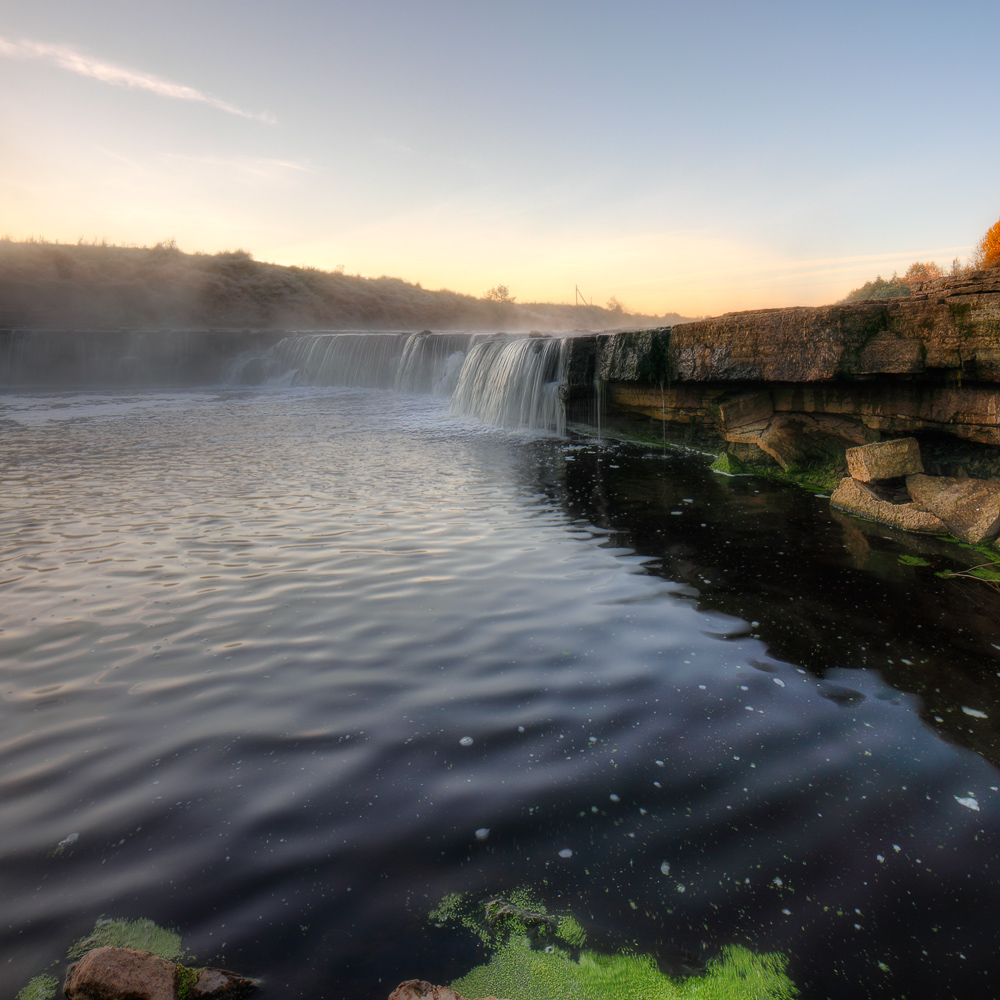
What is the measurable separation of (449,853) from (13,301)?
4397 cm

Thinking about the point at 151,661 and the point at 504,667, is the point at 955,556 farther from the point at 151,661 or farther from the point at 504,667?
the point at 151,661

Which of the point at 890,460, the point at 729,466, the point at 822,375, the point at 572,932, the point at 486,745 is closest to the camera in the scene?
the point at 572,932

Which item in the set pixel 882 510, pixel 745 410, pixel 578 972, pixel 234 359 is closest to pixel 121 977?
pixel 578 972

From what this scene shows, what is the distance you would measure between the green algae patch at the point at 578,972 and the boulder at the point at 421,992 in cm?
15

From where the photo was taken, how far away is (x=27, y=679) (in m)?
3.04

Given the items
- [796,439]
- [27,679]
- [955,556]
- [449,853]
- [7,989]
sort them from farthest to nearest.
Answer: [796,439]
[955,556]
[27,679]
[449,853]
[7,989]

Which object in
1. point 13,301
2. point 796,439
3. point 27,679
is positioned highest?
point 13,301

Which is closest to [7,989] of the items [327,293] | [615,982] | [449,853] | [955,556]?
[449,853]

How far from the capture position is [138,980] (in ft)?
4.77

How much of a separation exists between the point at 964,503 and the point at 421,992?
248 inches

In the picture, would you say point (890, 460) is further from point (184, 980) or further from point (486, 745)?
point (184, 980)

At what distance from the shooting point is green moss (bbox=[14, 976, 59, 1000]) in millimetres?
1535

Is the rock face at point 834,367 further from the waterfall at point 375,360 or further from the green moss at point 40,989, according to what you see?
the waterfall at point 375,360

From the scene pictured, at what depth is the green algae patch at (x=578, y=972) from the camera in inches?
62.4
